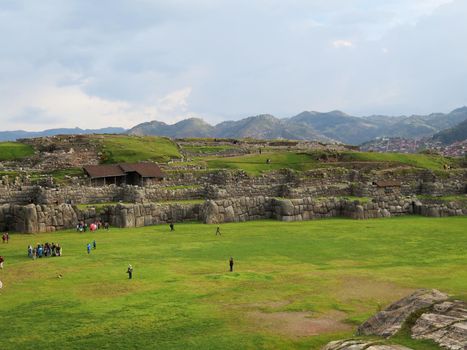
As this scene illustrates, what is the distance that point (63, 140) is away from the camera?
75.7 m

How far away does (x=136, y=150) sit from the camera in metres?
73.6

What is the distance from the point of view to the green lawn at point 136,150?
2773 inches

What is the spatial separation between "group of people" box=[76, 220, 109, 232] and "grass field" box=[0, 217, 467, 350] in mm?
1373

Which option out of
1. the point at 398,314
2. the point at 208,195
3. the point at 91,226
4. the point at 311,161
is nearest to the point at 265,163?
the point at 311,161

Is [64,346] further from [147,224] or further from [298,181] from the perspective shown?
[298,181]

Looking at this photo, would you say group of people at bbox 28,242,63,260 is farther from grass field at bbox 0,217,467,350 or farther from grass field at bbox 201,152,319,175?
grass field at bbox 201,152,319,175

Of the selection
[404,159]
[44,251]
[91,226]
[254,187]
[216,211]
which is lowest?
[44,251]

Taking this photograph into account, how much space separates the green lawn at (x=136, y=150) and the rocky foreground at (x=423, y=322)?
57.2 metres

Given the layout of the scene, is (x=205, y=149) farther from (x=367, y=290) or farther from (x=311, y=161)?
(x=367, y=290)

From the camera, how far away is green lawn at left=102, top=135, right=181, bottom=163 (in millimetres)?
70438

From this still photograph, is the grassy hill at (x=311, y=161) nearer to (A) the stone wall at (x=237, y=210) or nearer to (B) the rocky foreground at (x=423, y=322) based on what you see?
(A) the stone wall at (x=237, y=210)

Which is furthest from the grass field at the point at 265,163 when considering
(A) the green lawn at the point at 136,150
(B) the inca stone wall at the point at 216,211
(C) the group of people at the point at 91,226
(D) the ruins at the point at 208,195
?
(C) the group of people at the point at 91,226

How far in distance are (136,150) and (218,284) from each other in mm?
52004

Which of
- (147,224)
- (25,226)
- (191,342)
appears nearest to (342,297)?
(191,342)
